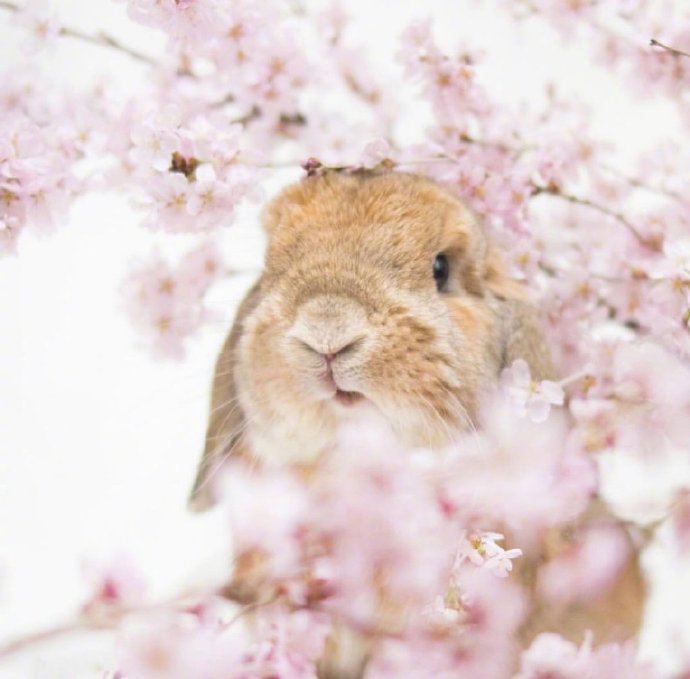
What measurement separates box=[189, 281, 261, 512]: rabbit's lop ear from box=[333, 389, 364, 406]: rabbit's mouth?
21 centimetres

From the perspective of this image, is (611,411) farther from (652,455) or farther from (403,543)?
(403,543)

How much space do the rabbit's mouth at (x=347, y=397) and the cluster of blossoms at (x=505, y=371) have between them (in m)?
0.05

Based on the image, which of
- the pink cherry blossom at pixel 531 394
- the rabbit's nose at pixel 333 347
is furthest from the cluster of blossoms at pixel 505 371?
the rabbit's nose at pixel 333 347

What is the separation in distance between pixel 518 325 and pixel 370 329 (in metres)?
0.30

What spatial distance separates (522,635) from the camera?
4.35 ft

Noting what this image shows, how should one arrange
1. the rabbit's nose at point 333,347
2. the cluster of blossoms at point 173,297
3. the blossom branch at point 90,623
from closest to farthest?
the blossom branch at point 90,623, the rabbit's nose at point 333,347, the cluster of blossoms at point 173,297

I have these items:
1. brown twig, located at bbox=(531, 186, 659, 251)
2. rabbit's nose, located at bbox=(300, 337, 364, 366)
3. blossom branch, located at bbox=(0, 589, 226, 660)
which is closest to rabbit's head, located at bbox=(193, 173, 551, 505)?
rabbit's nose, located at bbox=(300, 337, 364, 366)

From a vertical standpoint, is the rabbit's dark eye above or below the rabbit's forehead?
below

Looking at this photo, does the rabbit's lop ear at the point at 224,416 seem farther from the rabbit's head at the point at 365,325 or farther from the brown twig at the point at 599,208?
the brown twig at the point at 599,208

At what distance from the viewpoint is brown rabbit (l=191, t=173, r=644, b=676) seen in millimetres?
1175

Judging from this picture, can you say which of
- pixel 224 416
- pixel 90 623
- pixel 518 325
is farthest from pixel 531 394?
pixel 90 623

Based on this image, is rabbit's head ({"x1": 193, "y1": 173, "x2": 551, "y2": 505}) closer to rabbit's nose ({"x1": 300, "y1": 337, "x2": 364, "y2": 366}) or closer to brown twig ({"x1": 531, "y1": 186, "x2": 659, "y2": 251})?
rabbit's nose ({"x1": 300, "y1": 337, "x2": 364, "y2": 366})

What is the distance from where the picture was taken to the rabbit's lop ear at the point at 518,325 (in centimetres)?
134

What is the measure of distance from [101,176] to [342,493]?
0.60m
